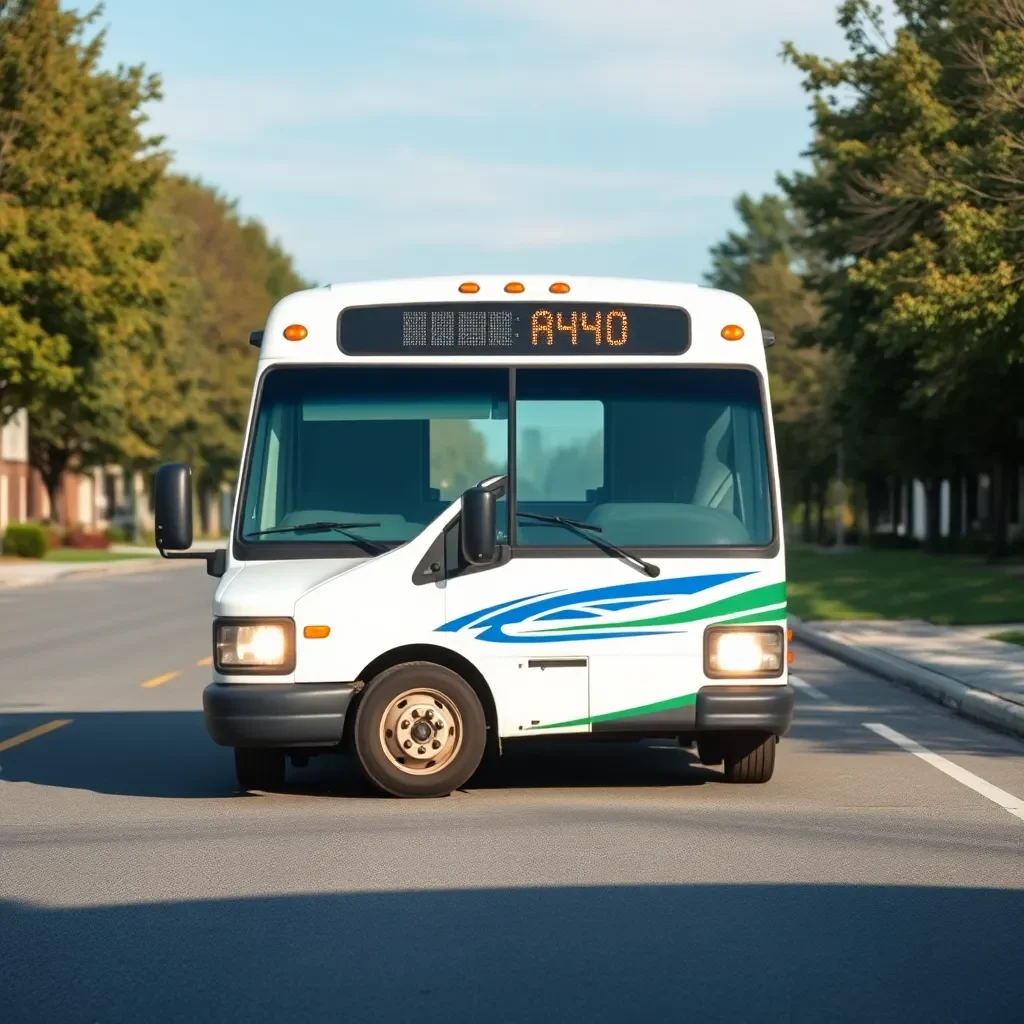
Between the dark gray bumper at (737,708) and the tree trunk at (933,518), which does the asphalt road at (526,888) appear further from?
the tree trunk at (933,518)

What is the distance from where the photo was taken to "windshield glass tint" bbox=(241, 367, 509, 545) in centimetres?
1062

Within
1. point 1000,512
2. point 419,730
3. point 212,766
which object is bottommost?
point 212,766

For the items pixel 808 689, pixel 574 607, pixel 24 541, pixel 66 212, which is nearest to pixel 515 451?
pixel 574 607

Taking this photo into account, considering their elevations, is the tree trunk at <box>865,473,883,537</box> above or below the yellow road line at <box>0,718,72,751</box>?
above

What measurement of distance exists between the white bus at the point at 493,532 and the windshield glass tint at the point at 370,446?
0.04ft

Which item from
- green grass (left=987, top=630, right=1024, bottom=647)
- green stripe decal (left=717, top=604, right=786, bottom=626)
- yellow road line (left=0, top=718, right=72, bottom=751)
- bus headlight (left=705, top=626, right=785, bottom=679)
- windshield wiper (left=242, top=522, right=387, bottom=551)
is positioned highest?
windshield wiper (left=242, top=522, right=387, bottom=551)

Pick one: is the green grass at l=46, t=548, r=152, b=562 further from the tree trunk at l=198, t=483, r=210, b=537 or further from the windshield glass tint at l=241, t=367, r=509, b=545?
the windshield glass tint at l=241, t=367, r=509, b=545

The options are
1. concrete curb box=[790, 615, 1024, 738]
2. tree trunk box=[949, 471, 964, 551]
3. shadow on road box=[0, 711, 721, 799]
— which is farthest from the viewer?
tree trunk box=[949, 471, 964, 551]

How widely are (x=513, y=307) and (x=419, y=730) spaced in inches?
88.2

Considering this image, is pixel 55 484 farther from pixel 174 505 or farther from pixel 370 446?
pixel 174 505

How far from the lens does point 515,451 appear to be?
418 inches

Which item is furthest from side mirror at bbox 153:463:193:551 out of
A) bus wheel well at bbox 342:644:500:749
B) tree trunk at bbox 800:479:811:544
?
tree trunk at bbox 800:479:811:544

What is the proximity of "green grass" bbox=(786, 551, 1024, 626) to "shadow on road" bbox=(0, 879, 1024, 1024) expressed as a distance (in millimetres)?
18181

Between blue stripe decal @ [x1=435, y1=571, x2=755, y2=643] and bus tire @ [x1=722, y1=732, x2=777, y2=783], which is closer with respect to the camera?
blue stripe decal @ [x1=435, y1=571, x2=755, y2=643]
